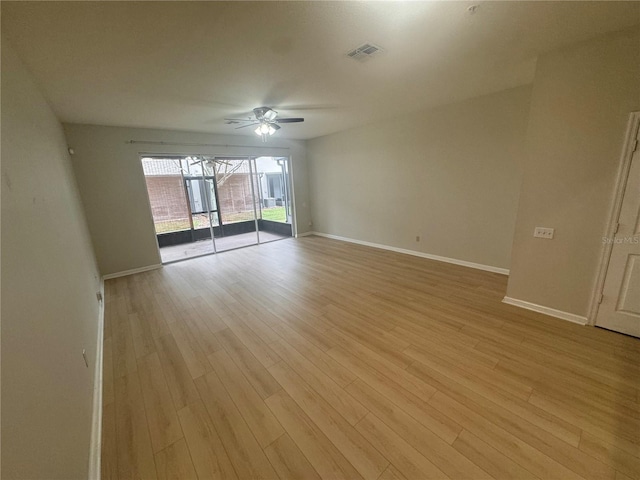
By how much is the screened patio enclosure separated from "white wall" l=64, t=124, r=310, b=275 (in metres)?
0.77

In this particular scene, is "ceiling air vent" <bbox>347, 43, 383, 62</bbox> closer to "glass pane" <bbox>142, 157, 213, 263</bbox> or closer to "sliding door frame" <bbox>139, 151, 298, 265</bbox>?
"sliding door frame" <bbox>139, 151, 298, 265</bbox>

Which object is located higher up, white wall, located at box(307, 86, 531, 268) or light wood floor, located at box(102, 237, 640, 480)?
white wall, located at box(307, 86, 531, 268)

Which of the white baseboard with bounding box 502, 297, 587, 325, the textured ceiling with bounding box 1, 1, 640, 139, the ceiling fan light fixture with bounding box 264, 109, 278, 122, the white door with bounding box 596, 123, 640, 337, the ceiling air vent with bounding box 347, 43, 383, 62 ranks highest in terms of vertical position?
the textured ceiling with bounding box 1, 1, 640, 139

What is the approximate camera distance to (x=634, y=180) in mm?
2154

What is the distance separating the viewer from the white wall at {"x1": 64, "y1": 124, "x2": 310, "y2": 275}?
4.12 metres

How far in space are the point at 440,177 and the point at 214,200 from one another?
5.82 metres

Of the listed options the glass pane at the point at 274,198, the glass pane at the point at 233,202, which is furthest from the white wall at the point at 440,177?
the glass pane at the point at 233,202

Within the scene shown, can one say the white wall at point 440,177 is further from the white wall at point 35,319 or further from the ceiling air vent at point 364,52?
the white wall at point 35,319

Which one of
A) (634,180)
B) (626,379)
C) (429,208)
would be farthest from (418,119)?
(626,379)

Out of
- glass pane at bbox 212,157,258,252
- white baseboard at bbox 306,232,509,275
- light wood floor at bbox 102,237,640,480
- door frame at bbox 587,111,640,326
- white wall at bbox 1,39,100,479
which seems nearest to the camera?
white wall at bbox 1,39,100,479

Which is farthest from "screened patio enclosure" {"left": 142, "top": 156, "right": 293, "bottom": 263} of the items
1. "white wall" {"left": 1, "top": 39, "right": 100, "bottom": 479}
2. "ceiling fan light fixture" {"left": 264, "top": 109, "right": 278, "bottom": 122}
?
"white wall" {"left": 1, "top": 39, "right": 100, "bottom": 479}

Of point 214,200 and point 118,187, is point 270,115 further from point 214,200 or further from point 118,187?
point 214,200

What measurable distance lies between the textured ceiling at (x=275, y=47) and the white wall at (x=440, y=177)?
59cm

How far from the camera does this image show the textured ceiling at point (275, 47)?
167cm
